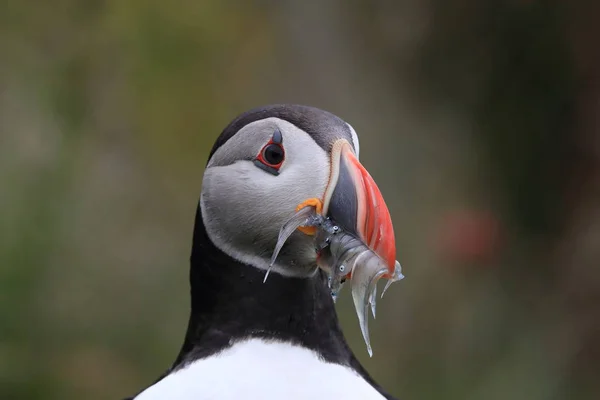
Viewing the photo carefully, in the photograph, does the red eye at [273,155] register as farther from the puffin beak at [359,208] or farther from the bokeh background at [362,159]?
the bokeh background at [362,159]

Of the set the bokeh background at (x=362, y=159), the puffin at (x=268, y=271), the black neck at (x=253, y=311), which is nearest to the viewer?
the puffin at (x=268, y=271)

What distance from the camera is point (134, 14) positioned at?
544 centimetres

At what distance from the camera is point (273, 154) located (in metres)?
2.29

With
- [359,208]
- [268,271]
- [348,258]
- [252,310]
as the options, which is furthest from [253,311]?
[359,208]

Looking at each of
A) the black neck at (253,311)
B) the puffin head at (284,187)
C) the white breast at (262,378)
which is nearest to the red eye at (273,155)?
the puffin head at (284,187)

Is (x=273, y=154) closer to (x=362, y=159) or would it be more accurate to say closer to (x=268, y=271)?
(x=268, y=271)

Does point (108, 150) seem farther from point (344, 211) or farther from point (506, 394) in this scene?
point (344, 211)

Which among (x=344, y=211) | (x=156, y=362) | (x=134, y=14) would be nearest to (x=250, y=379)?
(x=344, y=211)

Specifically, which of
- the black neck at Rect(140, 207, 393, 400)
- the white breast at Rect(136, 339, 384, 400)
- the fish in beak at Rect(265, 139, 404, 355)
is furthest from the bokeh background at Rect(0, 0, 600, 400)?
the fish in beak at Rect(265, 139, 404, 355)

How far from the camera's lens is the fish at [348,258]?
214 centimetres

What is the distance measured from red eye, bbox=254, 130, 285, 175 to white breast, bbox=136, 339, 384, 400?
1.48 feet

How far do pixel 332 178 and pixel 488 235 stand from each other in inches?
131

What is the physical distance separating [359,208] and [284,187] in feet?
0.80

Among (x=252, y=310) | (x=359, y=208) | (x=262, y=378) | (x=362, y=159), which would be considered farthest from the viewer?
(x=362, y=159)
